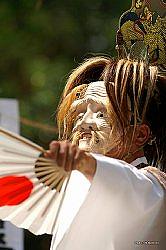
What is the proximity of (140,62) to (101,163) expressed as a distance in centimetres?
31

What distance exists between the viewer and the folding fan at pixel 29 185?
5.57 feet

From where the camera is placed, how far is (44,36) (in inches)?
205

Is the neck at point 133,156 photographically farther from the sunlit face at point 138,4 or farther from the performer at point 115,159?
the sunlit face at point 138,4

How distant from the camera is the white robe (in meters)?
1.73

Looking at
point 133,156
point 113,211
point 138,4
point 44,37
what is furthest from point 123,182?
point 44,37

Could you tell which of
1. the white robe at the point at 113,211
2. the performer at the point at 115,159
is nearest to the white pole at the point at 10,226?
the performer at the point at 115,159

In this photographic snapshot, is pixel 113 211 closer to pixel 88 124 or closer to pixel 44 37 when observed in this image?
pixel 88 124

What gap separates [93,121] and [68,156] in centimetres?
24

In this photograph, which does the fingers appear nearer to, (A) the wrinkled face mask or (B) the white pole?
(A) the wrinkled face mask

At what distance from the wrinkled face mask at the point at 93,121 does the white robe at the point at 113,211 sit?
6 centimetres

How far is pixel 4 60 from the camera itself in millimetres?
5176

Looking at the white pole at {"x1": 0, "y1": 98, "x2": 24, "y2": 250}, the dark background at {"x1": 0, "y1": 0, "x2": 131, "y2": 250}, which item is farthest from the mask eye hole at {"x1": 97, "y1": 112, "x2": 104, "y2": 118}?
the dark background at {"x1": 0, "y1": 0, "x2": 131, "y2": 250}

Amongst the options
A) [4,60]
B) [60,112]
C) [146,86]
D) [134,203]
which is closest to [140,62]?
[146,86]

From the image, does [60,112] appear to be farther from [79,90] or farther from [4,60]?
[4,60]
